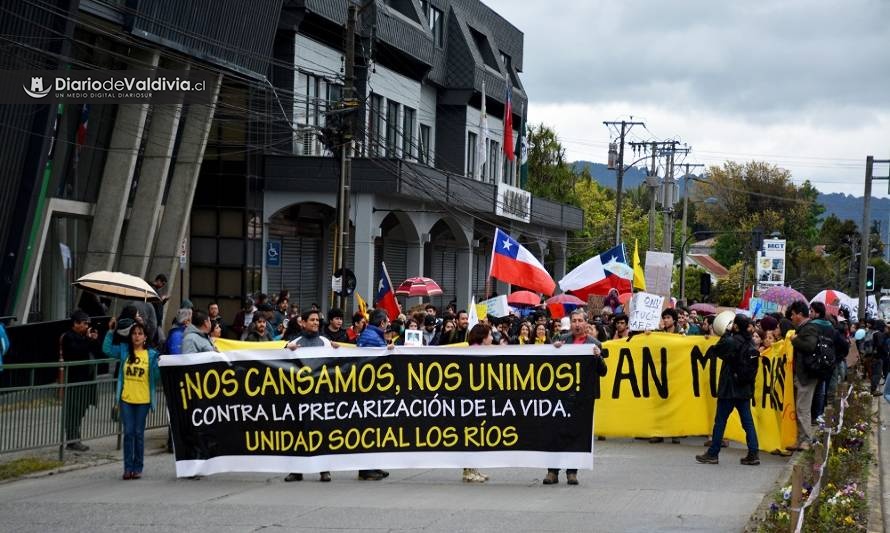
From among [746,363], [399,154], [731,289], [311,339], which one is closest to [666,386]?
[746,363]

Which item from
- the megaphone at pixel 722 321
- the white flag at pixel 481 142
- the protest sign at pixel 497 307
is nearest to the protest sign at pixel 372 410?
the megaphone at pixel 722 321

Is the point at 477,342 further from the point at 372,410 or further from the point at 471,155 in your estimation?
the point at 471,155

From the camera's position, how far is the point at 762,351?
56.2 ft

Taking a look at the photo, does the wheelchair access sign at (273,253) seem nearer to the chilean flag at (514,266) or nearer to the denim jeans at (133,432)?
the chilean flag at (514,266)

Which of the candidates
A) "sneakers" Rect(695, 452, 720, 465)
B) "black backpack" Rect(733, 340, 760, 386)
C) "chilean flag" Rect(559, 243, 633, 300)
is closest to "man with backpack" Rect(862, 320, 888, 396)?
"chilean flag" Rect(559, 243, 633, 300)

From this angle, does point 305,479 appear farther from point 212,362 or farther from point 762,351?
point 762,351

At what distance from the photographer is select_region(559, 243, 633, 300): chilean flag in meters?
31.5

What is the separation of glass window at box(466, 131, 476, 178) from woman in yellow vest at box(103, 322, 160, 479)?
3813 centimetres

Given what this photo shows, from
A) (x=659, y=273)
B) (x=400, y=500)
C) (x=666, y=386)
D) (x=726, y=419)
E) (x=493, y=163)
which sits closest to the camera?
(x=400, y=500)

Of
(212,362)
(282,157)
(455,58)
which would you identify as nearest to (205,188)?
(282,157)

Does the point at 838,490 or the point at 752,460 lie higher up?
the point at 838,490

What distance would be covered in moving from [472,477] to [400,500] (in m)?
1.54

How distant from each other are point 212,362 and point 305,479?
1544mm

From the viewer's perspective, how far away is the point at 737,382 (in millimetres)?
14961
